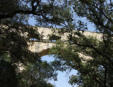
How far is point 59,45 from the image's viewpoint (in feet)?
30.9

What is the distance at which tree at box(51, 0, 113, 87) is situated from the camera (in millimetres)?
7824

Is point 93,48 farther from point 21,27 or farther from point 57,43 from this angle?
point 21,27

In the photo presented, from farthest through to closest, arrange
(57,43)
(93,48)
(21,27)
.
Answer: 1. (57,43)
2. (93,48)
3. (21,27)

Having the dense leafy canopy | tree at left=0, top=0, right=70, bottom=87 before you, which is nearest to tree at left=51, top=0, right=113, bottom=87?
the dense leafy canopy

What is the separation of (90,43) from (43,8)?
108 inches

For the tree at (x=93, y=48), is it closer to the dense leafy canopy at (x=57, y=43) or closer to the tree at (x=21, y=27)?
the dense leafy canopy at (x=57, y=43)

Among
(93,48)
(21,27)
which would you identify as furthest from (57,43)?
(21,27)

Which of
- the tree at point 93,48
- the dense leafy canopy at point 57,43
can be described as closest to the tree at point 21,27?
the dense leafy canopy at point 57,43

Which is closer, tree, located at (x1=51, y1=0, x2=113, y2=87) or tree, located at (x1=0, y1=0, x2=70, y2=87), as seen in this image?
tree, located at (x1=0, y1=0, x2=70, y2=87)

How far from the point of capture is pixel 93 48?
8.15m

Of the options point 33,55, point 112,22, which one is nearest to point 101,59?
point 112,22

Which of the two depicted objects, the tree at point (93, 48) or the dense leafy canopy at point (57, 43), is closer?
the dense leafy canopy at point (57, 43)

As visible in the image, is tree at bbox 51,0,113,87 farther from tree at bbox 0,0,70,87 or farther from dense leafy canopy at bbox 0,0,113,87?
tree at bbox 0,0,70,87

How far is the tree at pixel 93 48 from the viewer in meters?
7.82
